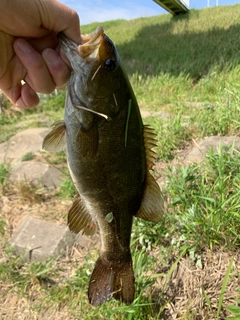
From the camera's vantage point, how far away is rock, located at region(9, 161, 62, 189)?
3.93 meters

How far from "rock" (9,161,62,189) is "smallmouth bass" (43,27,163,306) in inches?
90.0

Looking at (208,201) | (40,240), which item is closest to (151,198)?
(208,201)

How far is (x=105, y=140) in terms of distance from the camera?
150 centimetres

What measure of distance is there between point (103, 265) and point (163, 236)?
2.98ft

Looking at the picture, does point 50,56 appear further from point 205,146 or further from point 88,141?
point 205,146

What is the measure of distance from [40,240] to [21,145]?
2.47 meters

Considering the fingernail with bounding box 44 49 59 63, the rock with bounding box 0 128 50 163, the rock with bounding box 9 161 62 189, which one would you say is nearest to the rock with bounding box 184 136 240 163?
the rock with bounding box 9 161 62 189

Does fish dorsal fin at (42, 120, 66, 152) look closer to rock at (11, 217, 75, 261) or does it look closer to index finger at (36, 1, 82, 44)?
index finger at (36, 1, 82, 44)

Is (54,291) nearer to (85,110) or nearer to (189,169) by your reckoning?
(189,169)

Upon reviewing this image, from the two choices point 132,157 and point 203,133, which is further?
point 203,133

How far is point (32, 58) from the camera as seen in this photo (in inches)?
73.4

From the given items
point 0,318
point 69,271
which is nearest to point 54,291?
point 69,271

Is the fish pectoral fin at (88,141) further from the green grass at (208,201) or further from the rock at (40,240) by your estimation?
the rock at (40,240)

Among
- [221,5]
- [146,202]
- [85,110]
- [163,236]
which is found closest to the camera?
[85,110]
